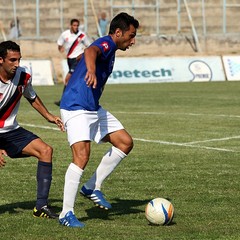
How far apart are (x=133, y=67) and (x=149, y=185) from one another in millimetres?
21757

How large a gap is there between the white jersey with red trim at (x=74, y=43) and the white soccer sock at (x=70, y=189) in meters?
17.6

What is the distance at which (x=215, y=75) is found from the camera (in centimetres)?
3369

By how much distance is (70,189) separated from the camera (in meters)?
8.84

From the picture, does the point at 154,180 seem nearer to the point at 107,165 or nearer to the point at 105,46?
the point at 107,165

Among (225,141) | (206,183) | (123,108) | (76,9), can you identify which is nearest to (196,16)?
(76,9)

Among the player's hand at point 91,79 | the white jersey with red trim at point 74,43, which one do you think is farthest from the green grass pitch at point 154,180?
the white jersey with red trim at point 74,43

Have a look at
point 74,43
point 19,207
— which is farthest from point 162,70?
point 19,207

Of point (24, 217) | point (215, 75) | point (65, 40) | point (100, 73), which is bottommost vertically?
point (215, 75)

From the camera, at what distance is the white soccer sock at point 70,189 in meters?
8.80

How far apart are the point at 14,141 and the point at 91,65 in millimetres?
1396

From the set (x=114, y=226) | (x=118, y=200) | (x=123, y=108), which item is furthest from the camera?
(x=123, y=108)

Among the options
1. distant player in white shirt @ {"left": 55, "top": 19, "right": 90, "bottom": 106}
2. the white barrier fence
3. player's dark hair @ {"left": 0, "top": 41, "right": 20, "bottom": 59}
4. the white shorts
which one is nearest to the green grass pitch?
the white shorts

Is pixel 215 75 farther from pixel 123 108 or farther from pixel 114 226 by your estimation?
pixel 114 226

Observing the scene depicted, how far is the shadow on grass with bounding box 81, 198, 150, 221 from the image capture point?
9508mm
